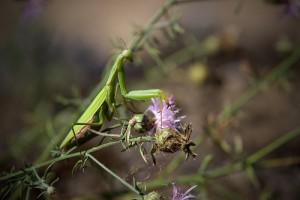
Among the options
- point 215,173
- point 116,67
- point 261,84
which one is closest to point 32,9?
point 116,67

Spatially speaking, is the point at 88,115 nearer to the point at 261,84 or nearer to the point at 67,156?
the point at 67,156

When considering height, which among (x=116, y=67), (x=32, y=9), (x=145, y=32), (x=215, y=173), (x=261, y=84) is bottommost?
(x=215, y=173)

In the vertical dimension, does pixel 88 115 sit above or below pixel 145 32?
below

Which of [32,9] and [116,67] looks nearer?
[116,67]

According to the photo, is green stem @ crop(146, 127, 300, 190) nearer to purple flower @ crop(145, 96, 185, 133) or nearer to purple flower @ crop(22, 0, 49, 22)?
purple flower @ crop(145, 96, 185, 133)

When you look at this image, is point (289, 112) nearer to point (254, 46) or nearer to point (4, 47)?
point (254, 46)

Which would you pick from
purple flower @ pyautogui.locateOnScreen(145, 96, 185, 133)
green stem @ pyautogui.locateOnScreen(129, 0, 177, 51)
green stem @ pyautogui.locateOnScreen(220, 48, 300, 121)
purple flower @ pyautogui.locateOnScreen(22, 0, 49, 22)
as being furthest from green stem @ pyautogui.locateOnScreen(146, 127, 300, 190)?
purple flower @ pyautogui.locateOnScreen(22, 0, 49, 22)

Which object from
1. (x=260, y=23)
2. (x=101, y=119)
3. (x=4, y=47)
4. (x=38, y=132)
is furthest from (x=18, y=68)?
(x=260, y=23)

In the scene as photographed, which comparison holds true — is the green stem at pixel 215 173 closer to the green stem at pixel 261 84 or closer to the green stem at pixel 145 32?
the green stem at pixel 261 84
